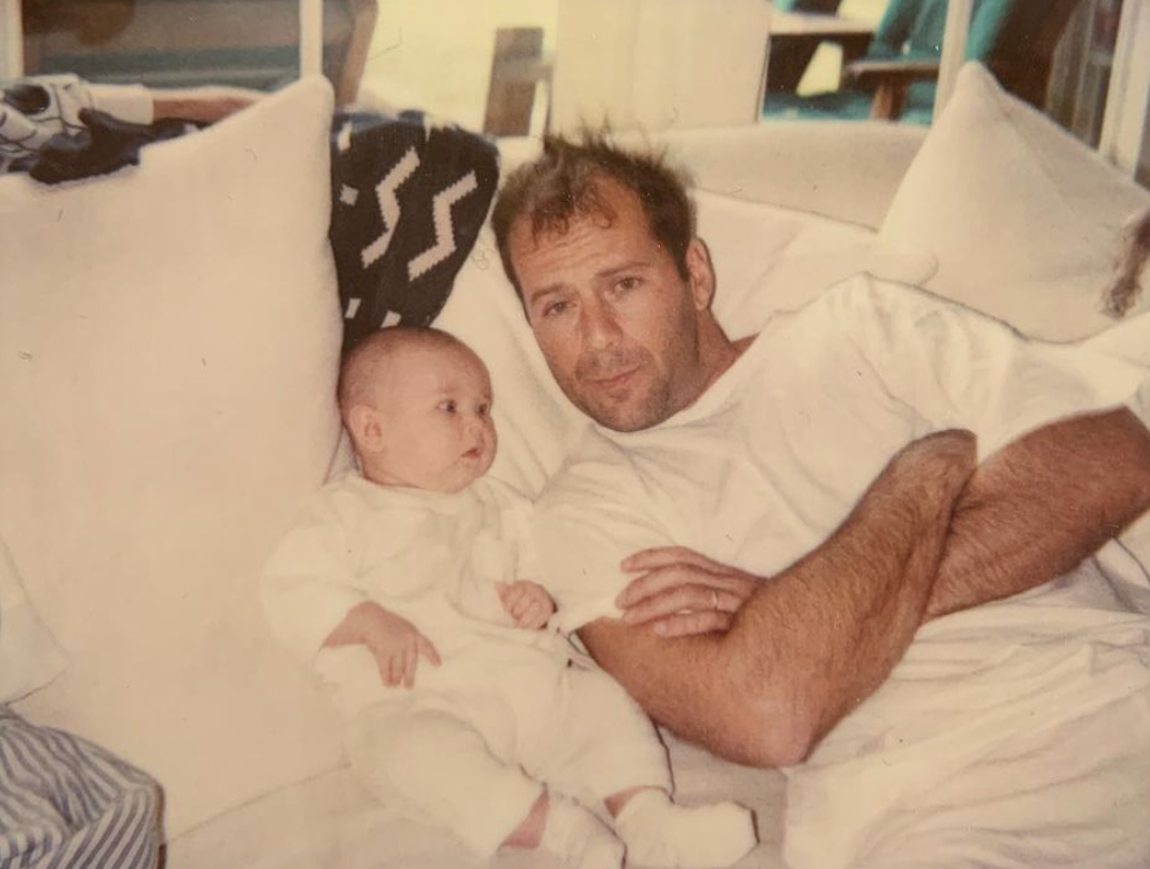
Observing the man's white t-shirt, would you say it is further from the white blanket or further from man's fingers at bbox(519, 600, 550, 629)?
the white blanket

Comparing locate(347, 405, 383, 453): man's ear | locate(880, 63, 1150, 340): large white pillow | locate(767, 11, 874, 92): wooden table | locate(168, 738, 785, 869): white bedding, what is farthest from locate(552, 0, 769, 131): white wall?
locate(168, 738, 785, 869): white bedding

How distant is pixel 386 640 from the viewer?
3.27 ft

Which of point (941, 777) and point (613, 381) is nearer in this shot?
point (941, 777)

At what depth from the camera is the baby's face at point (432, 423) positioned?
Answer: 3.57 feet

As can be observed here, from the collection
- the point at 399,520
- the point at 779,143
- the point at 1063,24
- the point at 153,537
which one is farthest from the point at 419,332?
the point at 1063,24

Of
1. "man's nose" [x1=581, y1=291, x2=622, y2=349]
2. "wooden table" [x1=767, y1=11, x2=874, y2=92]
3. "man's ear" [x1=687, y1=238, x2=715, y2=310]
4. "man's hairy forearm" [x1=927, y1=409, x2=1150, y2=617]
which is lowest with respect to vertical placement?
"man's hairy forearm" [x1=927, y1=409, x2=1150, y2=617]

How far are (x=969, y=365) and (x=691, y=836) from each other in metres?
0.53

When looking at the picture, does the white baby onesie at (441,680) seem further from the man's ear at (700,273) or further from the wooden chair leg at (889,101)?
the wooden chair leg at (889,101)

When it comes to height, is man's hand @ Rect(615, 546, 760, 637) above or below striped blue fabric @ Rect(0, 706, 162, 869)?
above

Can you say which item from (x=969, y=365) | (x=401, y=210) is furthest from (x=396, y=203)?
(x=969, y=365)

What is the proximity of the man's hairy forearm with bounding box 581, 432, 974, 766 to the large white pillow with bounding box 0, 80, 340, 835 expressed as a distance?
32 centimetres

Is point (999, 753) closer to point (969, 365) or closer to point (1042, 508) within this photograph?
point (1042, 508)

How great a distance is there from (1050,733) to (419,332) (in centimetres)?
Answer: 70

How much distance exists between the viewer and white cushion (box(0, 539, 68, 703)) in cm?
89
